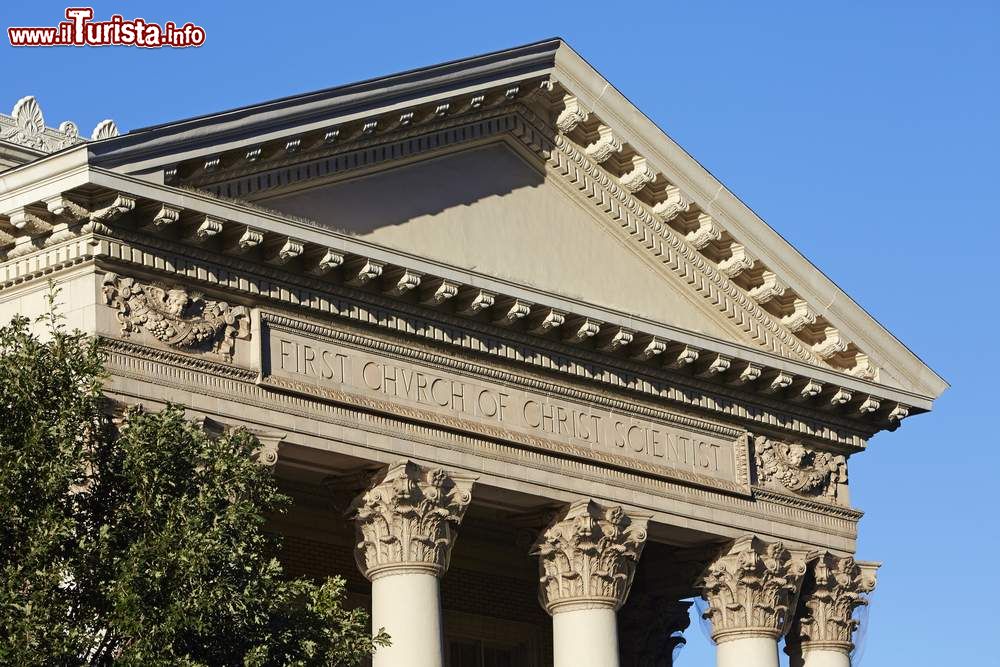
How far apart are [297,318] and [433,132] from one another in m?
4.32

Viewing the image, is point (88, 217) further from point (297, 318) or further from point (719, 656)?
point (719, 656)

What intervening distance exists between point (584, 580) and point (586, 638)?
80 centimetres

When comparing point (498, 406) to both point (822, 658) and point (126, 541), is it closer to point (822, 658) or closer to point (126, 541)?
point (822, 658)

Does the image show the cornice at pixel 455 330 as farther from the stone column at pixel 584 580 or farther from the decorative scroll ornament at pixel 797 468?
the stone column at pixel 584 580

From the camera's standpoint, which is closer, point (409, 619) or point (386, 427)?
point (409, 619)

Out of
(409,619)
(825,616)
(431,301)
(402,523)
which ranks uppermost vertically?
(431,301)

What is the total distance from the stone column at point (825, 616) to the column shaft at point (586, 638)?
4.92m

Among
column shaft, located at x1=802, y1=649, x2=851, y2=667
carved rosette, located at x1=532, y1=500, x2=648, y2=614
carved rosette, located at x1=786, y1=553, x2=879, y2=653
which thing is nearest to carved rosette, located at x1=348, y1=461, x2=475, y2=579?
carved rosette, located at x1=532, y1=500, x2=648, y2=614

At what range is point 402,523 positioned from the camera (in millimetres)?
29609

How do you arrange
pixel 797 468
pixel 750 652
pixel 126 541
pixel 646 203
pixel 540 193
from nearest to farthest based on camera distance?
pixel 126 541
pixel 540 193
pixel 750 652
pixel 646 203
pixel 797 468

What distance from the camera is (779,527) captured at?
34906 millimetres

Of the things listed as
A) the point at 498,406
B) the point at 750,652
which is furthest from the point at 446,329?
the point at 750,652

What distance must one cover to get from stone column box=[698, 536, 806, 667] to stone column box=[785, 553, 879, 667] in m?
1.16

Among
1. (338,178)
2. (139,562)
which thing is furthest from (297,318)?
(139,562)
